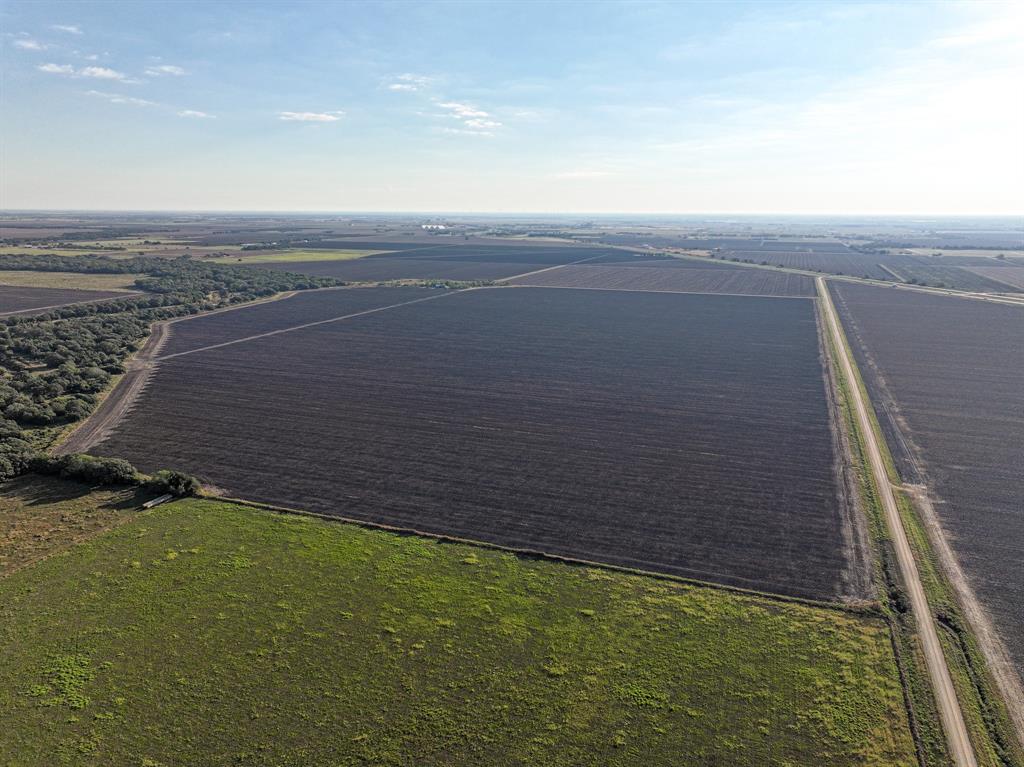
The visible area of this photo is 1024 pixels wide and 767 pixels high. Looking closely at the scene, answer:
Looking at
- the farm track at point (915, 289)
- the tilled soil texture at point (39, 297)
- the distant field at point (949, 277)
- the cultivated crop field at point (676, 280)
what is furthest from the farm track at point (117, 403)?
the distant field at point (949, 277)

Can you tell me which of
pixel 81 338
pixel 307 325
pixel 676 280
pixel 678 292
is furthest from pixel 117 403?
pixel 676 280

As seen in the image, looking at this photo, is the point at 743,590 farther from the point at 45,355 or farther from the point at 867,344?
the point at 45,355

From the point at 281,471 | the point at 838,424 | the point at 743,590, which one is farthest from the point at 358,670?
the point at 838,424

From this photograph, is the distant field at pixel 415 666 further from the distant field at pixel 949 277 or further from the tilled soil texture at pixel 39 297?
the distant field at pixel 949 277

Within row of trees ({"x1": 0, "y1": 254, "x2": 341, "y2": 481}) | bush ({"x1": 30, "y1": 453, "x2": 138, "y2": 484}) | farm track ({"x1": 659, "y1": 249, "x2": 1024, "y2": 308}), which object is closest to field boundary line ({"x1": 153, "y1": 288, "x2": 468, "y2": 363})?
row of trees ({"x1": 0, "y1": 254, "x2": 341, "y2": 481})

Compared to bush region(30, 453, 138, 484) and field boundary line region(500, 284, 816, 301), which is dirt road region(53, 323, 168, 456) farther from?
field boundary line region(500, 284, 816, 301)

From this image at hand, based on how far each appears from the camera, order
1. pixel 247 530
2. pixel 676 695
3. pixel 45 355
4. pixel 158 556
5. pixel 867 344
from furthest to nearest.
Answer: pixel 867 344 < pixel 45 355 < pixel 247 530 < pixel 158 556 < pixel 676 695
